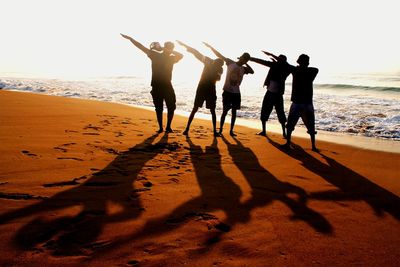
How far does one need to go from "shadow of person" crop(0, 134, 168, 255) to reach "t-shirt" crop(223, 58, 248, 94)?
4.08 meters

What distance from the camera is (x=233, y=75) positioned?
7434mm

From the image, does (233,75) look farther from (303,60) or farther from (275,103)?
(303,60)

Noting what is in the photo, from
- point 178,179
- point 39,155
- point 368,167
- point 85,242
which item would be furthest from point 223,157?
point 85,242

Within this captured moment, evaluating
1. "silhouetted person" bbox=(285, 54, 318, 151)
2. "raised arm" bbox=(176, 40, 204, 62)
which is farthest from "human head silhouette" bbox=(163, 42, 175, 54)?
"silhouetted person" bbox=(285, 54, 318, 151)

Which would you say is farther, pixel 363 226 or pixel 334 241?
A: pixel 363 226

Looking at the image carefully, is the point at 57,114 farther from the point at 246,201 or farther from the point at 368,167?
the point at 368,167

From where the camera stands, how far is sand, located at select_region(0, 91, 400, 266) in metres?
2.34

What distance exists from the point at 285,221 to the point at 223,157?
2.34 metres

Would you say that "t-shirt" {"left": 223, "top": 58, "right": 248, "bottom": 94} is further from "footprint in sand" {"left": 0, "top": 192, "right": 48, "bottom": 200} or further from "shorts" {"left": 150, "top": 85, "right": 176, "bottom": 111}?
"footprint in sand" {"left": 0, "top": 192, "right": 48, "bottom": 200}

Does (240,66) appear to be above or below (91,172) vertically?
above

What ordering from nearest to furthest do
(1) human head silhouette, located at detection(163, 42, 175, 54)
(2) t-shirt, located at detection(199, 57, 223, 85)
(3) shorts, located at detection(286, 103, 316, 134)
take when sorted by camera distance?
1. (3) shorts, located at detection(286, 103, 316, 134)
2. (1) human head silhouette, located at detection(163, 42, 175, 54)
3. (2) t-shirt, located at detection(199, 57, 223, 85)

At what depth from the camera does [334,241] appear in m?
2.63

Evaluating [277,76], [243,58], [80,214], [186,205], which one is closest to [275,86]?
[277,76]

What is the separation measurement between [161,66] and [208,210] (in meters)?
4.74
